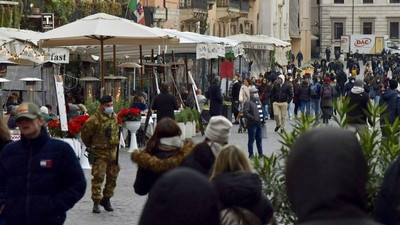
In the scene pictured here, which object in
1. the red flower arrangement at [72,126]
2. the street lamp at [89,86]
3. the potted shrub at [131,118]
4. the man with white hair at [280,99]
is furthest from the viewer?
the man with white hair at [280,99]

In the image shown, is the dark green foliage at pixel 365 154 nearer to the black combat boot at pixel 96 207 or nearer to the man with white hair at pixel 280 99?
the black combat boot at pixel 96 207

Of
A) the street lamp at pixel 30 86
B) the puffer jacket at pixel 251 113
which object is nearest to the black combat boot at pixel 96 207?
the puffer jacket at pixel 251 113

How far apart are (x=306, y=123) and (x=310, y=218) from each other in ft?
19.9

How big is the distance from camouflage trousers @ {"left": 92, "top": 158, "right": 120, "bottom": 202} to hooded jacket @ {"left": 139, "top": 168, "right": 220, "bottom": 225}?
10.9 meters

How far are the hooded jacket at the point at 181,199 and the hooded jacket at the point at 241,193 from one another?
2.92m

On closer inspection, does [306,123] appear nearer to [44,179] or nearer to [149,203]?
[44,179]

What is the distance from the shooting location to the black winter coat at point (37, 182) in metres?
8.43

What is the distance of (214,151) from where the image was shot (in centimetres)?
969

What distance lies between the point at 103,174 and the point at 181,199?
11.3 m

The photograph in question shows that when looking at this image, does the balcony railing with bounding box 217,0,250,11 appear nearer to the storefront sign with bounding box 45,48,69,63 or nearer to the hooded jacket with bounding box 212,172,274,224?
the storefront sign with bounding box 45,48,69,63

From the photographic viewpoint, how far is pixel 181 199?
14.6ft

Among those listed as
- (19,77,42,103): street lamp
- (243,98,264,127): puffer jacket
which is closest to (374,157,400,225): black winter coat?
(243,98,264,127): puffer jacket

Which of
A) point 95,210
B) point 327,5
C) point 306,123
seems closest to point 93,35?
point 95,210

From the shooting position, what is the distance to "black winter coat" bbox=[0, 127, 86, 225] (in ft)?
27.7
